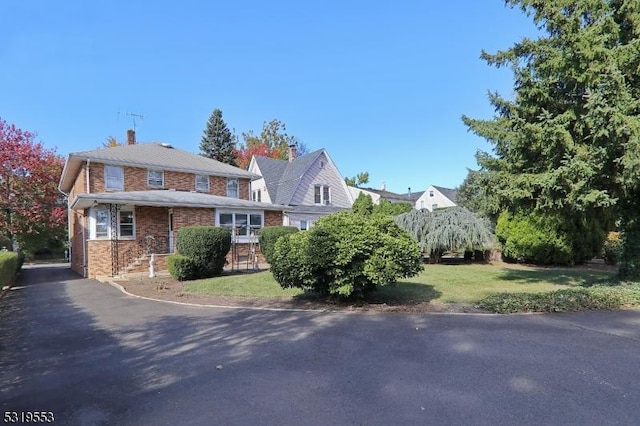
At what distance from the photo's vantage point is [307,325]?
21.5ft

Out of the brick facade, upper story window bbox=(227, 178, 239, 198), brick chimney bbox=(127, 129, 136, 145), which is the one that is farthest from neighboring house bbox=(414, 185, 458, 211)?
brick chimney bbox=(127, 129, 136, 145)

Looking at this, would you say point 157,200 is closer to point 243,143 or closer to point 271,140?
point 271,140

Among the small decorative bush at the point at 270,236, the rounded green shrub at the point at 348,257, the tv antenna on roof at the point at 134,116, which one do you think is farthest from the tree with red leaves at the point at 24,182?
the rounded green shrub at the point at 348,257

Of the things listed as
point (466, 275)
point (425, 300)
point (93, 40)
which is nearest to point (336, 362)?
point (425, 300)

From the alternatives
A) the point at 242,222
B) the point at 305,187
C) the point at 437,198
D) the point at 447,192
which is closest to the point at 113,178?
the point at 242,222

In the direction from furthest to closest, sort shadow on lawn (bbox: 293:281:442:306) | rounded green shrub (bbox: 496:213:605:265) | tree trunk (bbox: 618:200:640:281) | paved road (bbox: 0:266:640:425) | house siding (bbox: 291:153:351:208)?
house siding (bbox: 291:153:351:208)
rounded green shrub (bbox: 496:213:605:265)
tree trunk (bbox: 618:200:640:281)
shadow on lawn (bbox: 293:281:442:306)
paved road (bbox: 0:266:640:425)

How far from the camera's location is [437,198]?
164 ft

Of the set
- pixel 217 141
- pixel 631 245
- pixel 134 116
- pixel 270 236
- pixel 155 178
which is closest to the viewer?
pixel 631 245

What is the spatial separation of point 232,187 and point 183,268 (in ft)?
36.2

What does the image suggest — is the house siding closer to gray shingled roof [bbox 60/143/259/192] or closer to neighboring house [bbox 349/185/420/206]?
gray shingled roof [bbox 60/143/259/192]

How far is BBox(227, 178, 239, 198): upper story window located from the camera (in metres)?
23.5

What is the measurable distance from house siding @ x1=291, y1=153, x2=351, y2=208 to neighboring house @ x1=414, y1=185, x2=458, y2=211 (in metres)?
21.9

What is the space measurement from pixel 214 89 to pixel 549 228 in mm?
19101

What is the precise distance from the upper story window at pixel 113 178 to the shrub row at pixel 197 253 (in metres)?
7.07
